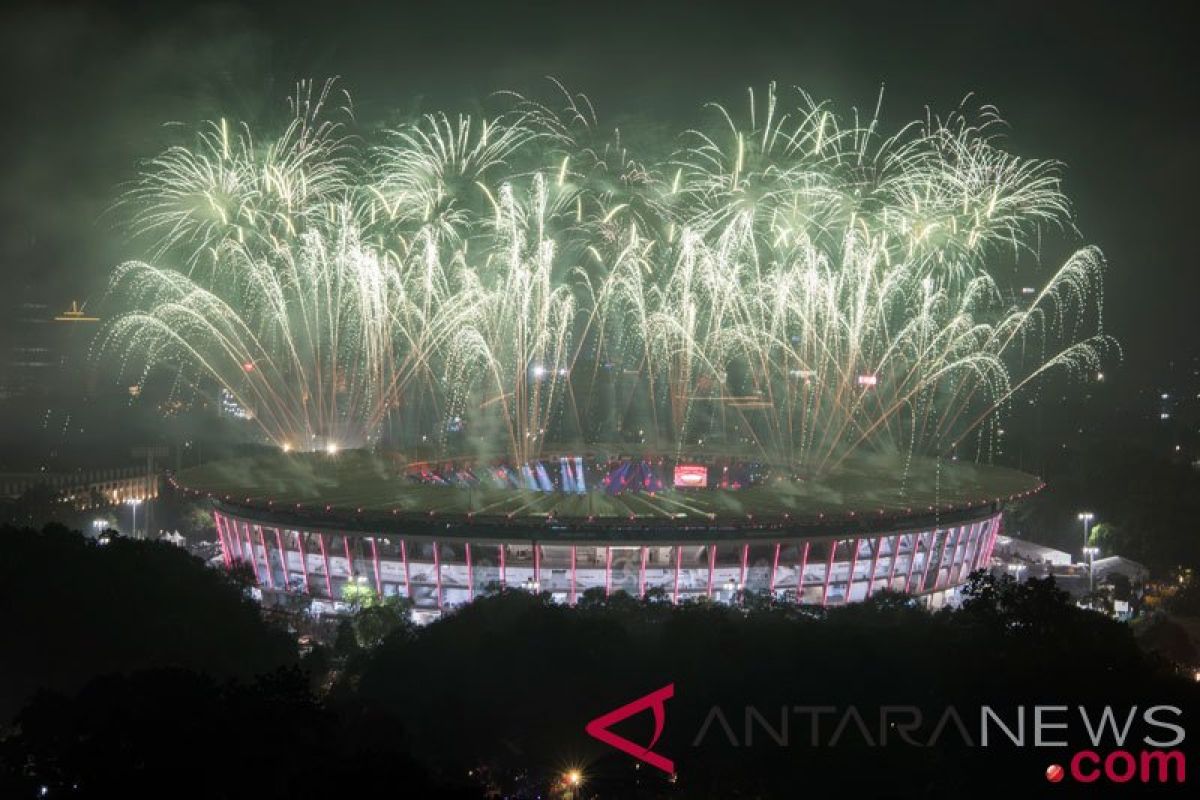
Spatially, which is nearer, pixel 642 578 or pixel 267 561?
pixel 642 578

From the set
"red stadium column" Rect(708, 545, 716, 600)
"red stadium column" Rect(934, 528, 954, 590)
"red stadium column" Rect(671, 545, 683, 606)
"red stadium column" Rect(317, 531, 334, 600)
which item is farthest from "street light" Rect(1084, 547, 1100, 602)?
"red stadium column" Rect(317, 531, 334, 600)

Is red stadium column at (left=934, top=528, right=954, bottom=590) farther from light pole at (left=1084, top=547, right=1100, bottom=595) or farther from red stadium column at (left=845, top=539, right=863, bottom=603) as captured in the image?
light pole at (left=1084, top=547, right=1100, bottom=595)

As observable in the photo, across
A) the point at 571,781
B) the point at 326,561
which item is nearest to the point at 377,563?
the point at 326,561

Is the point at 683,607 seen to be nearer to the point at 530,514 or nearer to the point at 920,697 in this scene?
the point at 920,697

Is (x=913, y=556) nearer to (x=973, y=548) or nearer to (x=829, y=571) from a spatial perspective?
(x=829, y=571)

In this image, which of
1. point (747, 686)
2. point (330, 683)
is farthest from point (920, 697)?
point (330, 683)

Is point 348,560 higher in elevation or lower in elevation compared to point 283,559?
higher
